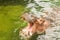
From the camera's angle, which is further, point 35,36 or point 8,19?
point 8,19

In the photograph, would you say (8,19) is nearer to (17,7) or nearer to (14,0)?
(17,7)

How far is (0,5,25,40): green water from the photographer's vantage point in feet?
14.8

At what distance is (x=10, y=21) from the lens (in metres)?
5.07

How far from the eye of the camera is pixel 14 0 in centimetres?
652

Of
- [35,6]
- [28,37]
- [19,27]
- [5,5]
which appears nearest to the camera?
[28,37]

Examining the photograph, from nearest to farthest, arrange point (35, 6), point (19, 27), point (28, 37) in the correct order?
point (28, 37) → point (19, 27) → point (35, 6)

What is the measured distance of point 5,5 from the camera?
20.2 ft

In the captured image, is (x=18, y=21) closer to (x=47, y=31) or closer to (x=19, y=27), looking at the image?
(x=19, y=27)

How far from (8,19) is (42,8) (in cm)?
83

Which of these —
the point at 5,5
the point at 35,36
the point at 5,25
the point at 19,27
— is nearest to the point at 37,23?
the point at 35,36

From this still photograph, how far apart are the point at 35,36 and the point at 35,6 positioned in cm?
156

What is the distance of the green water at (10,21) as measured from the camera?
14.8 ft

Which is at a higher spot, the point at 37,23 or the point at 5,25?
the point at 37,23

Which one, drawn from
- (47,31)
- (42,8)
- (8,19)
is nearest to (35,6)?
(42,8)
